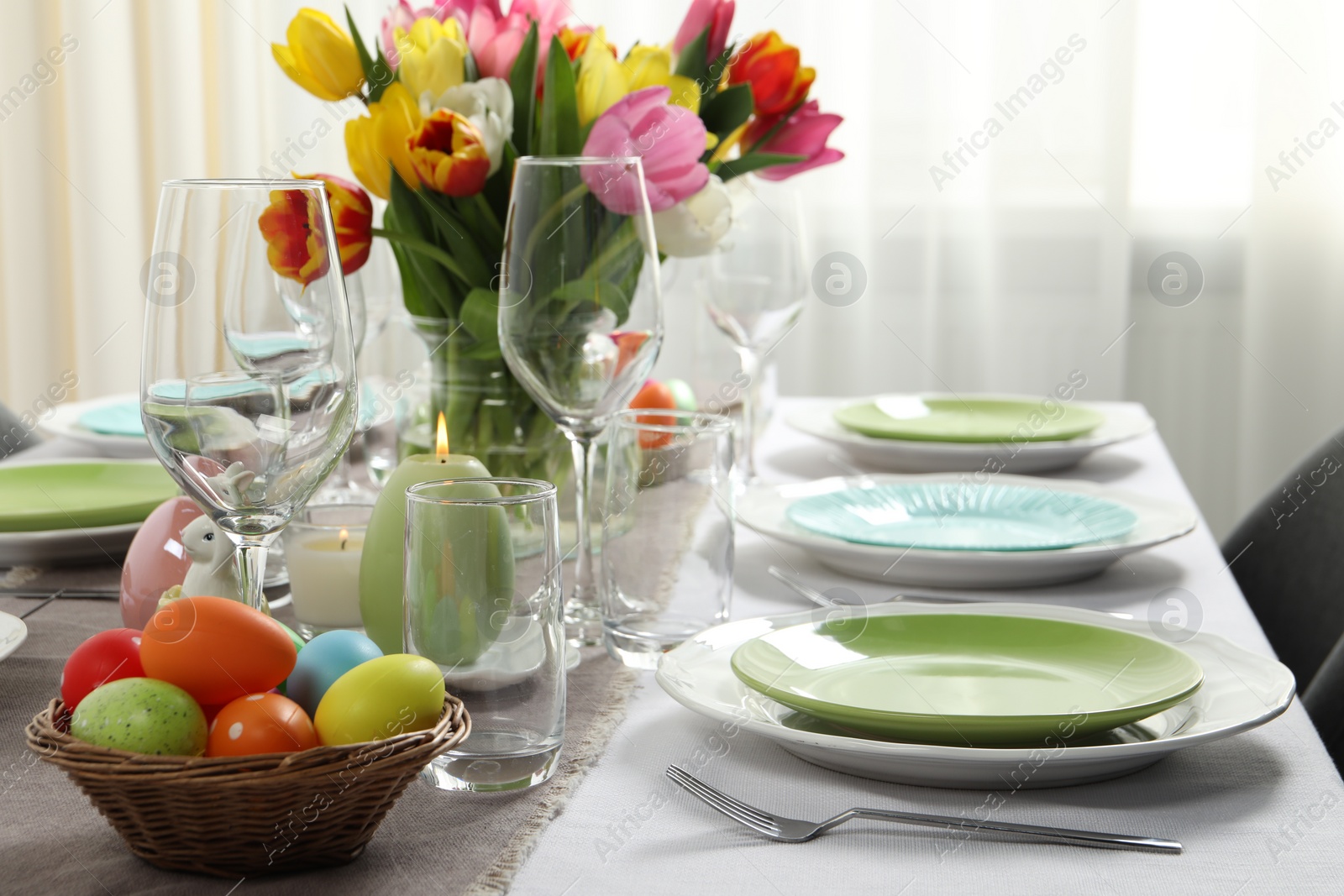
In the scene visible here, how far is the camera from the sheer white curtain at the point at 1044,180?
243 cm

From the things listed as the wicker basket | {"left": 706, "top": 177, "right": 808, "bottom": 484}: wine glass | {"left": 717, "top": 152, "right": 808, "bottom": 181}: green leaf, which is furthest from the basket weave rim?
{"left": 706, "top": 177, "right": 808, "bottom": 484}: wine glass

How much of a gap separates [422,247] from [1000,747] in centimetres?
51

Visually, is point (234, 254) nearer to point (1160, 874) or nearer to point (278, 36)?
point (1160, 874)

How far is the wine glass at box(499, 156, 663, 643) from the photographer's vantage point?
0.69 meters

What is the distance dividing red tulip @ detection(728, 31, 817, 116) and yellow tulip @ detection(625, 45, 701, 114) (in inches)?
1.8

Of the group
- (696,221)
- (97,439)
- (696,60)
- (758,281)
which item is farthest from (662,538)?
(97,439)

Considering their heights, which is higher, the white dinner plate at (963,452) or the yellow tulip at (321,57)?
the yellow tulip at (321,57)

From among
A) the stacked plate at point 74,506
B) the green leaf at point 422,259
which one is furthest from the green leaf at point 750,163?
the stacked plate at point 74,506

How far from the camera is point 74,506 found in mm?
929

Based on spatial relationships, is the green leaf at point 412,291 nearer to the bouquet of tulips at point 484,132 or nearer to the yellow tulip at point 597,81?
the bouquet of tulips at point 484,132

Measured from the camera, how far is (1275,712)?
53cm

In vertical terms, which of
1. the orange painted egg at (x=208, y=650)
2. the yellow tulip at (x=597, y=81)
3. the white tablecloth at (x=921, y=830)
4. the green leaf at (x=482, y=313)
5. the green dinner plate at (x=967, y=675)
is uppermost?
the yellow tulip at (x=597, y=81)

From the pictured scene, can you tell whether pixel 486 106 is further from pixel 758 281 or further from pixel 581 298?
pixel 758 281

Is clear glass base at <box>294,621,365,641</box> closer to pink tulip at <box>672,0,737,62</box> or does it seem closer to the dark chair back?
pink tulip at <box>672,0,737,62</box>
